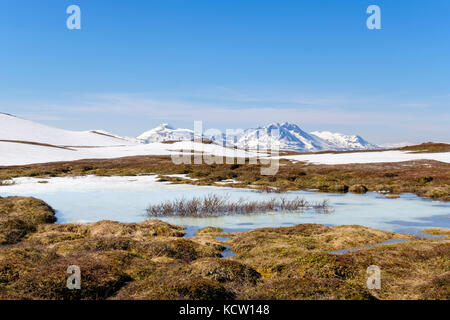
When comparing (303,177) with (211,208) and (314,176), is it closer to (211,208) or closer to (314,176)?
(314,176)

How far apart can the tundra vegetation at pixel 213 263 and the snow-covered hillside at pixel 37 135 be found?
514 feet

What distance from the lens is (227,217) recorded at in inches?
1253

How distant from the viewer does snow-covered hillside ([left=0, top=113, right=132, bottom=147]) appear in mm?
163625

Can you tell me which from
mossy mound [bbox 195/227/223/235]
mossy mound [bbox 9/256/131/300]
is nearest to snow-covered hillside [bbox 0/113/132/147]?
mossy mound [bbox 195/227/223/235]

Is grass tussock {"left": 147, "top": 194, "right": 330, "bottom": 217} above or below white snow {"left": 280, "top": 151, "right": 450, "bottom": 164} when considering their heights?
below

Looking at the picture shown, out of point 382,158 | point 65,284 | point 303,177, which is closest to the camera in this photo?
point 65,284

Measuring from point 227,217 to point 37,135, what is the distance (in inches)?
6640

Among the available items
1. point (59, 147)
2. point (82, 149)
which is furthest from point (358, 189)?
point (82, 149)

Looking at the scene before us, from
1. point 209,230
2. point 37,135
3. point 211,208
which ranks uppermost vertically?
point 37,135

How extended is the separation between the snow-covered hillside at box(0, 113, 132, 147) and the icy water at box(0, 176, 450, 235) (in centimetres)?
12373

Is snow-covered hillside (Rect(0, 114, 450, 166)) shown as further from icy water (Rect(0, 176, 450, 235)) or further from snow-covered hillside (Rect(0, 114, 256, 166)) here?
icy water (Rect(0, 176, 450, 235))

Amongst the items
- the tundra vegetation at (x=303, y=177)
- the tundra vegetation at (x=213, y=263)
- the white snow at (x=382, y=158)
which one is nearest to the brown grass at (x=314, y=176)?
the tundra vegetation at (x=303, y=177)
